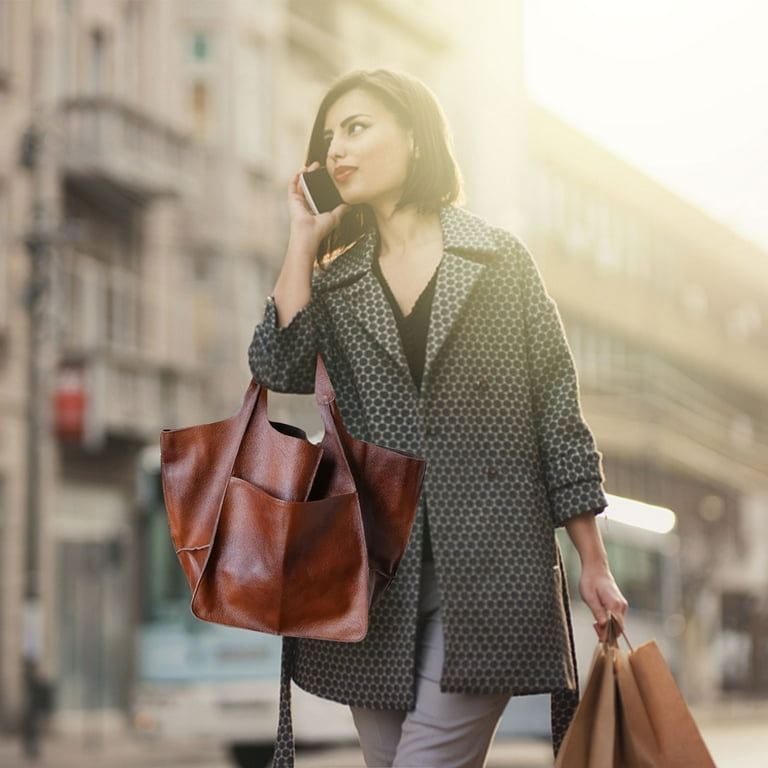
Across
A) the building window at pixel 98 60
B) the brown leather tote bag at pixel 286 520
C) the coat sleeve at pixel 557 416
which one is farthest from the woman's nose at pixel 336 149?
the building window at pixel 98 60

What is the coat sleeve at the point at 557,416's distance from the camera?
3090mm

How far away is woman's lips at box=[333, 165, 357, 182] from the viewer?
327 cm

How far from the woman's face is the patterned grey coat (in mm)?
133

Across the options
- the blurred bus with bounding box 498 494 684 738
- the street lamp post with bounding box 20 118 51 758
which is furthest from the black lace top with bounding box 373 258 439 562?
the street lamp post with bounding box 20 118 51 758

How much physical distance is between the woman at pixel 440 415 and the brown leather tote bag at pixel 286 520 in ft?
0.51

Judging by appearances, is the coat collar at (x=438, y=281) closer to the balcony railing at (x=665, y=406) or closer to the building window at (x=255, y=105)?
the building window at (x=255, y=105)

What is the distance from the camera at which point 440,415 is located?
311 cm

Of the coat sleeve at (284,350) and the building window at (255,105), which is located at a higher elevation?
the building window at (255,105)

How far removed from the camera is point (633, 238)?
44156 mm

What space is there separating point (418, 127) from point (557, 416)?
616 millimetres

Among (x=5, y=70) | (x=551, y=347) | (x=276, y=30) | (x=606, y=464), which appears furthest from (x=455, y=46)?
(x=551, y=347)

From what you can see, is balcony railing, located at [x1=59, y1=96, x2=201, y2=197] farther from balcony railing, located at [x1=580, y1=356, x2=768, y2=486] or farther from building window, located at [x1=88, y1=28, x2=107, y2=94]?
balcony railing, located at [x1=580, y1=356, x2=768, y2=486]

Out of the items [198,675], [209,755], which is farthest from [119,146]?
[198,675]

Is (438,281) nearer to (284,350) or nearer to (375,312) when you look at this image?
(375,312)
